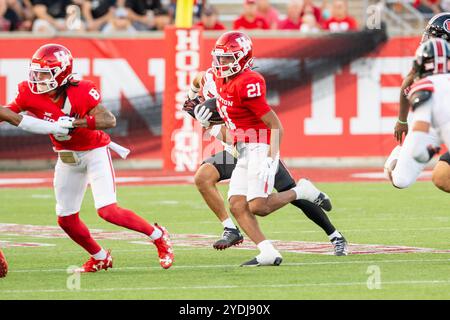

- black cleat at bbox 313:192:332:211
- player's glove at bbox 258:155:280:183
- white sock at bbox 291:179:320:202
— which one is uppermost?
player's glove at bbox 258:155:280:183

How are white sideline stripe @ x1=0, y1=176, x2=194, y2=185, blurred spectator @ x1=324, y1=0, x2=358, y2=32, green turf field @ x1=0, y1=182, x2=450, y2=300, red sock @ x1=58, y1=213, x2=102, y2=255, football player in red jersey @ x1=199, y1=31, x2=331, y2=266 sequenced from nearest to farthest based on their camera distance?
1. green turf field @ x1=0, y1=182, x2=450, y2=300
2. red sock @ x1=58, y1=213, x2=102, y2=255
3. football player in red jersey @ x1=199, y1=31, x2=331, y2=266
4. white sideline stripe @ x1=0, y1=176, x2=194, y2=185
5. blurred spectator @ x1=324, y1=0, x2=358, y2=32

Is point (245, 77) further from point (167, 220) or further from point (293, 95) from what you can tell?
point (293, 95)

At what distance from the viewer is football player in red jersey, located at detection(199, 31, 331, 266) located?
930 cm

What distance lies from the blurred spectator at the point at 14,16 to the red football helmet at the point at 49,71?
1042cm

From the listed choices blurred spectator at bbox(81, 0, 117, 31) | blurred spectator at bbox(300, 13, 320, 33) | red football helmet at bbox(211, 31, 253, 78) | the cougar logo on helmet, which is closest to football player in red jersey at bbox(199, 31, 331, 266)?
red football helmet at bbox(211, 31, 253, 78)

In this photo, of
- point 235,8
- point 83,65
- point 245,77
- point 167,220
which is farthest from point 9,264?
point 235,8

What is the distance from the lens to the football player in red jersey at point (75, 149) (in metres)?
9.05

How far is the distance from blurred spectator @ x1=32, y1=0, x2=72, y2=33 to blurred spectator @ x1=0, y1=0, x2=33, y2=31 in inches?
7.8

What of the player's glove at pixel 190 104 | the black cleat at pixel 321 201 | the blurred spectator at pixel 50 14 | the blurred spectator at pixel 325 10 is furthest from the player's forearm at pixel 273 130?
the blurred spectator at pixel 325 10

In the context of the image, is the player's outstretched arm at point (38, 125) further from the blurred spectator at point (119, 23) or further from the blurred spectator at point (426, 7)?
the blurred spectator at point (426, 7)

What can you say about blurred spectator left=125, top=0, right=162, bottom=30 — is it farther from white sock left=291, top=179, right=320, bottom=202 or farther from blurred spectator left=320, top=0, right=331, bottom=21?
white sock left=291, top=179, right=320, bottom=202

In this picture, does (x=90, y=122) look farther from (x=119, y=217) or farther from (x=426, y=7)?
(x=426, y=7)

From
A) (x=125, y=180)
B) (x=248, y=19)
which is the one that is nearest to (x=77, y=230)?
(x=125, y=180)

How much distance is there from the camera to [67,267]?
30.9 ft
